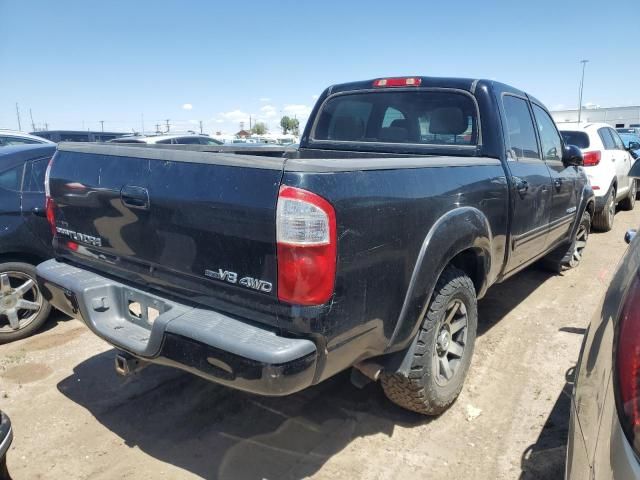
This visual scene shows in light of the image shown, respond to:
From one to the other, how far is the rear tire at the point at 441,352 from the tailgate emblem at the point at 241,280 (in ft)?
3.22

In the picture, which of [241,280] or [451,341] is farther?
[451,341]

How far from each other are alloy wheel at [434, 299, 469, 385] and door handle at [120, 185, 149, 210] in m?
1.70

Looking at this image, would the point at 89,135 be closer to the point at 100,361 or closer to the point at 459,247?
the point at 100,361

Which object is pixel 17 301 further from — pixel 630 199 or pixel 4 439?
pixel 630 199

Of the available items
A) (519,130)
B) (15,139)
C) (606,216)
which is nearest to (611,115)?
(606,216)

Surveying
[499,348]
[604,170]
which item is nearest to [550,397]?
[499,348]

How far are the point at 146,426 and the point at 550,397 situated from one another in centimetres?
251

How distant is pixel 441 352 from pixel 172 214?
1.73 m

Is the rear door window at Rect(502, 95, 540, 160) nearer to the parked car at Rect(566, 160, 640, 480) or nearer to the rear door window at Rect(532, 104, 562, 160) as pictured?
the rear door window at Rect(532, 104, 562, 160)

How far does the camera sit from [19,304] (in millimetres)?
4137

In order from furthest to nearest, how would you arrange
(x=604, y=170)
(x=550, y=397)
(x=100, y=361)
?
(x=604, y=170)
(x=100, y=361)
(x=550, y=397)

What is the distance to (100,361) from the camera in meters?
3.79

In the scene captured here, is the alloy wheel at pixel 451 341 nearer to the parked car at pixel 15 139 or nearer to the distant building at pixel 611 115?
the parked car at pixel 15 139

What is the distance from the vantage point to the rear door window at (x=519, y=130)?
12.3 ft
